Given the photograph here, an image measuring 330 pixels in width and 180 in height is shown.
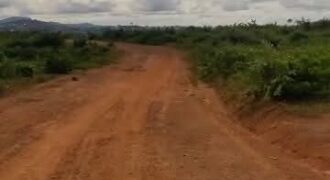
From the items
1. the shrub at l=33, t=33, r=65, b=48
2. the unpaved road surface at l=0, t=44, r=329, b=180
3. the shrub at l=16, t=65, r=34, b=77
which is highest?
the unpaved road surface at l=0, t=44, r=329, b=180

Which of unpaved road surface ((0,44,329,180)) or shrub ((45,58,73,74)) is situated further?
shrub ((45,58,73,74))

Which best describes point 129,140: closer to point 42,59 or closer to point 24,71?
point 24,71

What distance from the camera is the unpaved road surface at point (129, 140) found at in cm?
816

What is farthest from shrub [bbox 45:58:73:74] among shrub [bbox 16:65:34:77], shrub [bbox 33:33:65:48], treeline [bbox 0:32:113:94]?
shrub [bbox 33:33:65:48]

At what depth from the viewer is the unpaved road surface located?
26.8ft

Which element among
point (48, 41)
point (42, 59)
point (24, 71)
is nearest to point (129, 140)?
point (24, 71)

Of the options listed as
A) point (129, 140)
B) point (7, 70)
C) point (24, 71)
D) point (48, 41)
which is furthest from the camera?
point (48, 41)

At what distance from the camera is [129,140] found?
33.8 feet

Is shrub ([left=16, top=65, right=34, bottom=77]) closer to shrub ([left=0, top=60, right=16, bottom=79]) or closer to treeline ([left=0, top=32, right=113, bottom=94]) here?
Result: treeline ([left=0, top=32, right=113, bottom=94])

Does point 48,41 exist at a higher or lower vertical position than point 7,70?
lower

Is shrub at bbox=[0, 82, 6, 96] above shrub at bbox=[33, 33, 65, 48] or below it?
above

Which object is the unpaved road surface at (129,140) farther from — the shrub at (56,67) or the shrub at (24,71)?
the shrub at (56,67)

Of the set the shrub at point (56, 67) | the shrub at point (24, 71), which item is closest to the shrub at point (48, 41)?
the shrub at point (56, 67)

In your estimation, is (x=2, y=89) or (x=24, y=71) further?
(x=24, y=71)
